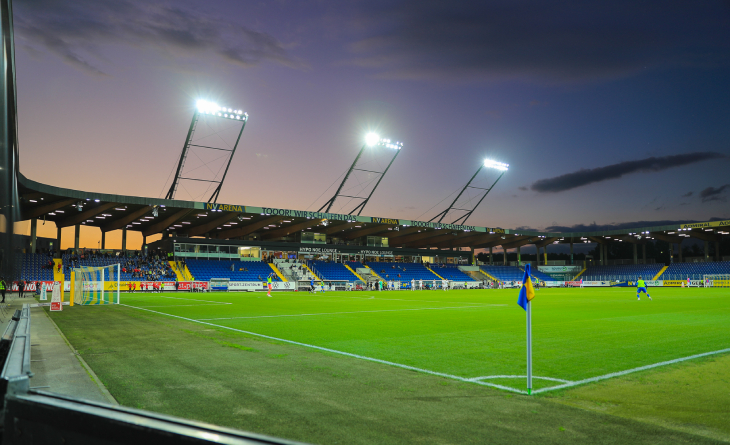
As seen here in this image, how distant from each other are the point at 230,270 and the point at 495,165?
136ft

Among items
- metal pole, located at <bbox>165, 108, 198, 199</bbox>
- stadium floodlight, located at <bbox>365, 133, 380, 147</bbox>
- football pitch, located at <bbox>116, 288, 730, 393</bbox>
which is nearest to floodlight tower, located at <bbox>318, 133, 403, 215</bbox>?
stadium floodlight, located at <bbox>365, 133, 380, 147</bbox>

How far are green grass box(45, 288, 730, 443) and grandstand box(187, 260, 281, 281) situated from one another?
41.8 m

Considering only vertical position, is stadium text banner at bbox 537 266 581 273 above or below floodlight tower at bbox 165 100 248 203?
below

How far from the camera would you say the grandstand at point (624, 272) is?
7988cm

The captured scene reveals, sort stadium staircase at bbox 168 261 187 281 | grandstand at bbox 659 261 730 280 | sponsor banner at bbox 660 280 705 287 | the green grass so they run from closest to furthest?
the green grass → stadium staircase at bbox 168 261 187 281 → sponsor banner at bbox 660 280 705 287 → grandstand at bbox 659 261 730 280

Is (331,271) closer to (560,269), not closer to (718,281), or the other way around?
(560,269)

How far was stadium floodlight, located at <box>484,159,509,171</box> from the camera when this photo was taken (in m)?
68.4

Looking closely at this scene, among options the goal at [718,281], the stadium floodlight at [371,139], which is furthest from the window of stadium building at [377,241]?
the goal at [718,281]

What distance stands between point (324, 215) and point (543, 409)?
2168 inches

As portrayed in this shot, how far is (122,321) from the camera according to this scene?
680 inches

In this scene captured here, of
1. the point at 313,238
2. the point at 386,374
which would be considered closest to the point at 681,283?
the point at 313,238

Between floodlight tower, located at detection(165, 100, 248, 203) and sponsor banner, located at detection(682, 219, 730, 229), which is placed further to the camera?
sponsor banner, located at detection(682, 219, 730, 229)

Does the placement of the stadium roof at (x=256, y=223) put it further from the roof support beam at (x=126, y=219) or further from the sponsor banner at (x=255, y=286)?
the sponsor banner at (x=255, y=286)

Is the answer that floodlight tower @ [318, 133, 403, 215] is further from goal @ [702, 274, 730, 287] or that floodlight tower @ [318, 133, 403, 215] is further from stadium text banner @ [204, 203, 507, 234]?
goal @ [702, 274, 730, 287]
